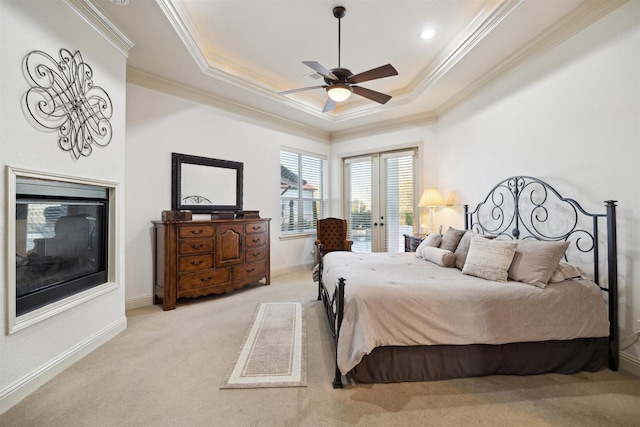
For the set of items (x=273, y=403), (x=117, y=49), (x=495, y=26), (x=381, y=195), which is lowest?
(x=273, y=403)

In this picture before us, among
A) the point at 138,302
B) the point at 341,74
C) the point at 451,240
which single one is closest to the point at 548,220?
the point at 451,240

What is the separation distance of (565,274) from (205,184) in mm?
4163

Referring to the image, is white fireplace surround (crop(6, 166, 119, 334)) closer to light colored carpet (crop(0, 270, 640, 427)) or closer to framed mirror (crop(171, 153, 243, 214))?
light colored carpet (crop(0, 270, 640, 427))

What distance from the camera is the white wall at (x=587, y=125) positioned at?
79.0 inches

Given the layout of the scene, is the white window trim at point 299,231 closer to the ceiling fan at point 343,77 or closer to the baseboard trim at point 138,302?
the baseboard trim at point 138,302

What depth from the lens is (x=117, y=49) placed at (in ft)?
8.76

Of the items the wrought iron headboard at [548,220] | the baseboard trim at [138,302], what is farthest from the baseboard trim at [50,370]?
the wrought iron headboard at [548,220]

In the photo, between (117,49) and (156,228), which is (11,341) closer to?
A: (156,228)

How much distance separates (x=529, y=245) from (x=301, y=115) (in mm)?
3989

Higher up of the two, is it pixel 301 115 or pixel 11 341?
pixel 301 115

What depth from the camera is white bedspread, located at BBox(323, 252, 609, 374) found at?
1.82m

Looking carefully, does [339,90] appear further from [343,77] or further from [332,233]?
[332,233]

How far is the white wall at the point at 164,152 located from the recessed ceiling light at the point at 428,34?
2826 mm

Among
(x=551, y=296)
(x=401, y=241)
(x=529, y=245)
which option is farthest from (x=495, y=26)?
(x=401, y=241)
